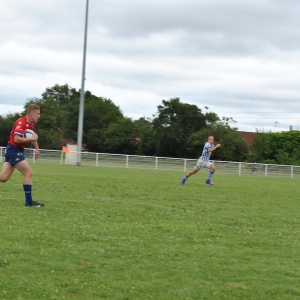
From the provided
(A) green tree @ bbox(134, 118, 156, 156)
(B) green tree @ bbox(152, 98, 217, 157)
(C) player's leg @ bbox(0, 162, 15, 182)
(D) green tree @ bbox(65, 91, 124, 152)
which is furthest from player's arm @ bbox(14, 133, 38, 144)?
(D) green tree @ bbox(65, 91, 124, 152)

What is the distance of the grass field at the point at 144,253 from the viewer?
5.12m

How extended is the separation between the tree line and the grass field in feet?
127

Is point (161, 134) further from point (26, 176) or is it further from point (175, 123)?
point (26, 176)

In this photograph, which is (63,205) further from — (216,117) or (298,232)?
(216,117)

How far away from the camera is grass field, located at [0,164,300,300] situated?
512 cm

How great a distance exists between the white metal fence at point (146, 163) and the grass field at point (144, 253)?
91.7ft

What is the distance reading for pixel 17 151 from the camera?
32.2ft

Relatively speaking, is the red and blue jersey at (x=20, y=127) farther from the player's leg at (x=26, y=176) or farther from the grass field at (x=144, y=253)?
the grass field at (x=144, y=253)

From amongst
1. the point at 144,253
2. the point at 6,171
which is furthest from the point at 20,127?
the point at 144,253

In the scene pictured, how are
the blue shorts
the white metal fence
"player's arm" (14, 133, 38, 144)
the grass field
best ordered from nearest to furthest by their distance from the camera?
the grass field, "player's arm" (14, 133, 38, 144), the blue shorts, the white metal fence

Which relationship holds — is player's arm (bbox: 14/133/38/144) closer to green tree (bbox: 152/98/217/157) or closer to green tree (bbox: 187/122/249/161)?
green tree (bbox: 187/122/249/161)

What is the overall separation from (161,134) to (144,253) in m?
52.8

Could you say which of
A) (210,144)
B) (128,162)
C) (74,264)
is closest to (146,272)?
(74,264)

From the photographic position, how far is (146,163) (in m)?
39.3
